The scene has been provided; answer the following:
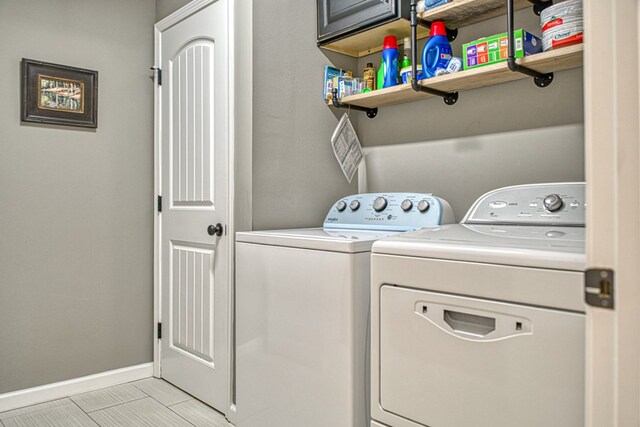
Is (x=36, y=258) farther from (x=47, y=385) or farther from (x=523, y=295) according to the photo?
(x=523, y=295)

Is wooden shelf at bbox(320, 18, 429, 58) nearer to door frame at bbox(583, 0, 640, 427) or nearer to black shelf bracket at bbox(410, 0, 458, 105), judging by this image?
black shelf bracket at bbox(410, 0, 458, 105)

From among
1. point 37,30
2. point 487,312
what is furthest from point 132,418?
point 37,30

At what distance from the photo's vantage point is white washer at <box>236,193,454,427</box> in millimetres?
1385

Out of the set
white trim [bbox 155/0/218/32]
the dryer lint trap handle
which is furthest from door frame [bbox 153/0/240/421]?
the dryer lint trap handle

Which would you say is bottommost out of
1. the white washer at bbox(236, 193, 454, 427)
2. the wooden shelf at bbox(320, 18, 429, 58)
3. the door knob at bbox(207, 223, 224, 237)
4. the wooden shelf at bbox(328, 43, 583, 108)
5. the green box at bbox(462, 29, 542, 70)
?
the white washer at bbox(236, 193, 454, 427)

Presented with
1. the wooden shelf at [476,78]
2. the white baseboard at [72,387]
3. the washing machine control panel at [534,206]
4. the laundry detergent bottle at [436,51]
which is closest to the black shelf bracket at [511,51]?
the wooden shelf at [476,78]

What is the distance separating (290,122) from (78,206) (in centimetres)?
129

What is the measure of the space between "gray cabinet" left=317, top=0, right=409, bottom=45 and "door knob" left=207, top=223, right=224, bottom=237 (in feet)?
3.45

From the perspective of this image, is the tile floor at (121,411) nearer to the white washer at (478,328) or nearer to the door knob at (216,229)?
the door knob at (216,229)

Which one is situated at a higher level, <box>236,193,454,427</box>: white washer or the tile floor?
<box>236,193,454,427</box>: white washer

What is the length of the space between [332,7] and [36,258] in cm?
199

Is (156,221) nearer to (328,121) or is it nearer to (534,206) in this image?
(328,121)

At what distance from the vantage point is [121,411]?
7.30 ft

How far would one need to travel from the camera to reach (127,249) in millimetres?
2637
